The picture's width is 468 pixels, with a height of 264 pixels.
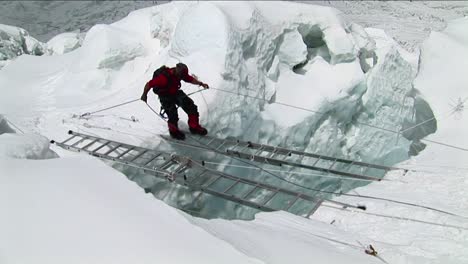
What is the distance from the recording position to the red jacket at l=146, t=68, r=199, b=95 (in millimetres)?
5285

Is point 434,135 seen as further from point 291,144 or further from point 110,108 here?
point 110,108

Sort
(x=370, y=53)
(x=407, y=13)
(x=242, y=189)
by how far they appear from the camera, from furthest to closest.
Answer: (x=407, y=13) < (x=370, y=53) < (x=242, y=189)

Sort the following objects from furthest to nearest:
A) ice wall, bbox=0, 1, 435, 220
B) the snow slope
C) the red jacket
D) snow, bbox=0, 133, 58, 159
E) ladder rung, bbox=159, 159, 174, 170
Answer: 1. ice wall, bbox=0, 1, 435, 220
2. the red jacket
3. ladder rung, bbox=159, 159, 174, 170
4. the snow slope
5. snow, bbox=0, 133, 58, 159

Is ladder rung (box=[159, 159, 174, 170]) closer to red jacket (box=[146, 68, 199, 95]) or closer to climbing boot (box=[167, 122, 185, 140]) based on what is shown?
climbing boot (box=[167, 122, 185, 140])

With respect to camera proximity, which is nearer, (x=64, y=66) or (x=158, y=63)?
(x=158, y=63)

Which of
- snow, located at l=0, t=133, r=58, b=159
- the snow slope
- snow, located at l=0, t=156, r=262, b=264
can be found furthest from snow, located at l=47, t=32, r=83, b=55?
snow, located at l=0, t=156, r=262, b=264

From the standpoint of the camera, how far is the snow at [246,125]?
2.88 metres

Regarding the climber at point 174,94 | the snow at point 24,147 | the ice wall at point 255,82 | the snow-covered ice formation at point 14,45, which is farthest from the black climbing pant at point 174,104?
the snow-covered ice formation at point 14,45

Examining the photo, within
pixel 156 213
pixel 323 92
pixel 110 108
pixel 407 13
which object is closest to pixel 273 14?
pixel 323 92

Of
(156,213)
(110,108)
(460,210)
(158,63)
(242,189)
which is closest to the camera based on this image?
(156,213)

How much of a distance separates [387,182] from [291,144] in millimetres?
1623

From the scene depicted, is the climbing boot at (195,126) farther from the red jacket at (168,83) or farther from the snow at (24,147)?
the snow at (24,147)

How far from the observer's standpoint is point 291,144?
22.7 ft

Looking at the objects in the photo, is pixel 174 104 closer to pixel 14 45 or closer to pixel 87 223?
pixel 87 223
